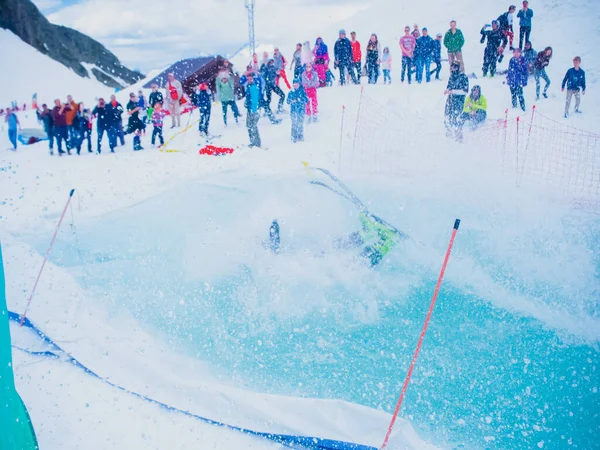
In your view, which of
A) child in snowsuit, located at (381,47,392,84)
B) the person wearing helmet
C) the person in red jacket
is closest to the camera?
the person wearing helmet

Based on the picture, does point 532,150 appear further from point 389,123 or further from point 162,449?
point 162,449

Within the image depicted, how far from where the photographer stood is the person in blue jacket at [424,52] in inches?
519

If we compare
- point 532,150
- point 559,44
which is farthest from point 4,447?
point 559,44

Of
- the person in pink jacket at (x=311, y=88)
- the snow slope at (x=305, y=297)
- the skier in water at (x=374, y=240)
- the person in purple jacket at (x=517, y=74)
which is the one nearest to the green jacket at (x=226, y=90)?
the snow slope at (x=305, y=297)

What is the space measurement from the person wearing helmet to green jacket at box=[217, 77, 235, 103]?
294 inches

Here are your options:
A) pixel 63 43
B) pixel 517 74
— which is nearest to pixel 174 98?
pixel 517 74

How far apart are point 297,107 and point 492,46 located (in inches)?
256

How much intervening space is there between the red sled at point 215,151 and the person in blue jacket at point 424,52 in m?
6.61

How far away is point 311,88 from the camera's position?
12461 mm

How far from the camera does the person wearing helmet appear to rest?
12.9 meters

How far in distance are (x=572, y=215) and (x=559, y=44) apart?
38.3ft

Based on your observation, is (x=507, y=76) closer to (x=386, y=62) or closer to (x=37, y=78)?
(x=386, y=62)

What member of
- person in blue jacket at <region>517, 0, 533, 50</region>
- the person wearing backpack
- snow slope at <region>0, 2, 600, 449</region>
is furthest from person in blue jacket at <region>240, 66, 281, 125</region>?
person in blue jacket at <region>517, 0, 533, 50</region>

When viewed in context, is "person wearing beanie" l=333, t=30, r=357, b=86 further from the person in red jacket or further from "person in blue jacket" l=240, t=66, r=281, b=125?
"person in blue jacket" l=240, t=66, r=281, b=125
